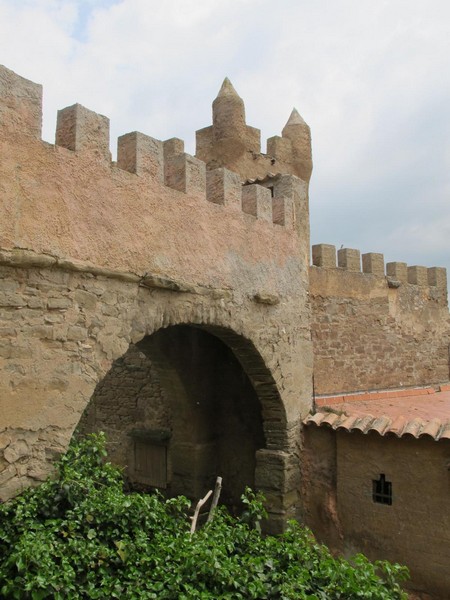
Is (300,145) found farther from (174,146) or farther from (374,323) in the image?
(374,323)

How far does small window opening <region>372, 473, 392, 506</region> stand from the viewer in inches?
275

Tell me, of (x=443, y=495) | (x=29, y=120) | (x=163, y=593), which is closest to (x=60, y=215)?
(x=29, y=120)

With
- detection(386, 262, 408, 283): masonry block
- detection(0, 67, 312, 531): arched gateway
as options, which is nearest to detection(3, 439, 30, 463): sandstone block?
detection(0, 67, 312, 531): arched gateway

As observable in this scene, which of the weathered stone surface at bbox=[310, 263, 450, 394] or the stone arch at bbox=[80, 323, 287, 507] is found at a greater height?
the weathered stone surface at bbox=[310, 263, 450, 394]

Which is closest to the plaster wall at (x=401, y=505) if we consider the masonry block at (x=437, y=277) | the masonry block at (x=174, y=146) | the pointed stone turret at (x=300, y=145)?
the masonry block at (x=174, y=146)

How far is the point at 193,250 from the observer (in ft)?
→ 20.3

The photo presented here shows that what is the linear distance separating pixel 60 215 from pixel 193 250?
1.82m

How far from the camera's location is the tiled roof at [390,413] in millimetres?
6812

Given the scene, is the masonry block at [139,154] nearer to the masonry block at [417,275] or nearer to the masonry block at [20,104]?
the masonry block at [20,104]

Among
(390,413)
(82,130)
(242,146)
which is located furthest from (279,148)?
(82,130)

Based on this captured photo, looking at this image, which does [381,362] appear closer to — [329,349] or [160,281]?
[329,349]

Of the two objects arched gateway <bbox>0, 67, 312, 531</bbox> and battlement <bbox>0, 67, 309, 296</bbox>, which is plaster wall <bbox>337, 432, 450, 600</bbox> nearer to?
arched gateway <bbox>0, 67, 312, 531</bbox>

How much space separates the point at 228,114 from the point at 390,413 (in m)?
5.61

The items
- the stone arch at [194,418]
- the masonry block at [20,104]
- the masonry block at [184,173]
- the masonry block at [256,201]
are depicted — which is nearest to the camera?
the masonry block at [20,104]
